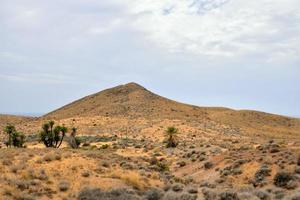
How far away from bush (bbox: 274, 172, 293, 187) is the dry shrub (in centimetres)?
1010

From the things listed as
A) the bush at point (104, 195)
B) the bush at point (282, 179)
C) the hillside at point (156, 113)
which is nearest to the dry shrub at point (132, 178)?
the bush at point (104, 195)

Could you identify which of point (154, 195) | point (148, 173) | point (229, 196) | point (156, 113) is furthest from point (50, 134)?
point (156, 113)

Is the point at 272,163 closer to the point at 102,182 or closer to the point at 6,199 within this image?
the point at 102,182

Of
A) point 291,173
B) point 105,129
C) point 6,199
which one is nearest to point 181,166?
point 291,173

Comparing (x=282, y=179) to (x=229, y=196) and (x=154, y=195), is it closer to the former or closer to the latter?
(x=229, y=196)

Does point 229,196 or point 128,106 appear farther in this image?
point 128,106

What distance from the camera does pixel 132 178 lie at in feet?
83.1

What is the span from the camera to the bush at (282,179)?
97.9 ft

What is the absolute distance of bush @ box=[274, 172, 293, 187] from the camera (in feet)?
97.9

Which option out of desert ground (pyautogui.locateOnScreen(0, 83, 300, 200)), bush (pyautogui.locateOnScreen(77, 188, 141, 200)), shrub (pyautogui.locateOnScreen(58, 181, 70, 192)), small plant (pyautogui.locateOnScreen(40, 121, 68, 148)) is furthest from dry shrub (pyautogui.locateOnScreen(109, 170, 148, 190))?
small plant (pyautogui.locateOnScreen(40, 121, 68, 148))

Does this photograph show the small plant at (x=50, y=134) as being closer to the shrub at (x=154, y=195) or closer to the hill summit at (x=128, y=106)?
the shrub at (x=154, y=195)

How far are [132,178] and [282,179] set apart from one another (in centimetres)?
1136

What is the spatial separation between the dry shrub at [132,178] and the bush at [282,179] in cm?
1010

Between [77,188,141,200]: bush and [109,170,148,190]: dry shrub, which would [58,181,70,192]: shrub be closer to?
[77,188,141,200]: bush
